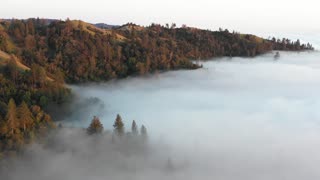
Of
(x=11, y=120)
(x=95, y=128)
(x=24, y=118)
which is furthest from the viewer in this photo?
(x=95, y=128)

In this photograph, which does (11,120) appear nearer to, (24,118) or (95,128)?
(24,118)

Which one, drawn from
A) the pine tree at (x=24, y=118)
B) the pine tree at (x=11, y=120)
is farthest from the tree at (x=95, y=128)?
the pine tree at (x=11, y=120)

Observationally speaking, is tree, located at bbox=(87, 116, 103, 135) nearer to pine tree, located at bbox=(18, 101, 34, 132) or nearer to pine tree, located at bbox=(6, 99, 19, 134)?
pine tree, located at bbox=(18, 101, 34, 132)

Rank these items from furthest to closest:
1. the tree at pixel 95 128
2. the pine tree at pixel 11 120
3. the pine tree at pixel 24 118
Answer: the tree at pixel 95 128
the pine tree at pixel 24 118
the pine tree at pixel 11 120

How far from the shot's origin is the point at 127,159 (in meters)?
185

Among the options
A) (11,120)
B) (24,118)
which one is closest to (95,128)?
(24,118)

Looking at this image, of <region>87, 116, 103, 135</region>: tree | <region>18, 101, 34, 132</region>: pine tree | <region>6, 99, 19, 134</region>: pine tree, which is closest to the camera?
<region>6, 99, 19, 134</region>: pine tree

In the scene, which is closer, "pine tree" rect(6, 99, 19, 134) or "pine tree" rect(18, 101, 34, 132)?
"pine tree" rect(6, 99, 19, 134)

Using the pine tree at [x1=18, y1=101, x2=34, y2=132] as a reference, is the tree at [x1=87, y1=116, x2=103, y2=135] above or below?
below

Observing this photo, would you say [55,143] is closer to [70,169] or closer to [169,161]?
[70,169]

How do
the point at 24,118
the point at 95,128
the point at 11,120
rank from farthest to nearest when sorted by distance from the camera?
1. the point at 95,128
2. the point at 24,118
3. the point at 11,120

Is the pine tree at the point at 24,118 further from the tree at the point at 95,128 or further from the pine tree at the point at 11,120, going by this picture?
the tree at the point at 95,128

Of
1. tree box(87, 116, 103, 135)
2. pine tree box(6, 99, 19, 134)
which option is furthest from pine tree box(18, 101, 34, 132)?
tree box(87, 116, 103, 135)

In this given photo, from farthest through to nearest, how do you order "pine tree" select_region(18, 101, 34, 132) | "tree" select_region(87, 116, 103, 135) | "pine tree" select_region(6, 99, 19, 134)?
"tree" select_region(87, 116, 103, 135)
"pine tree" select_region(18, 101, 34, 132)
"pine tree" select_region(6, 99, 19, 134)
